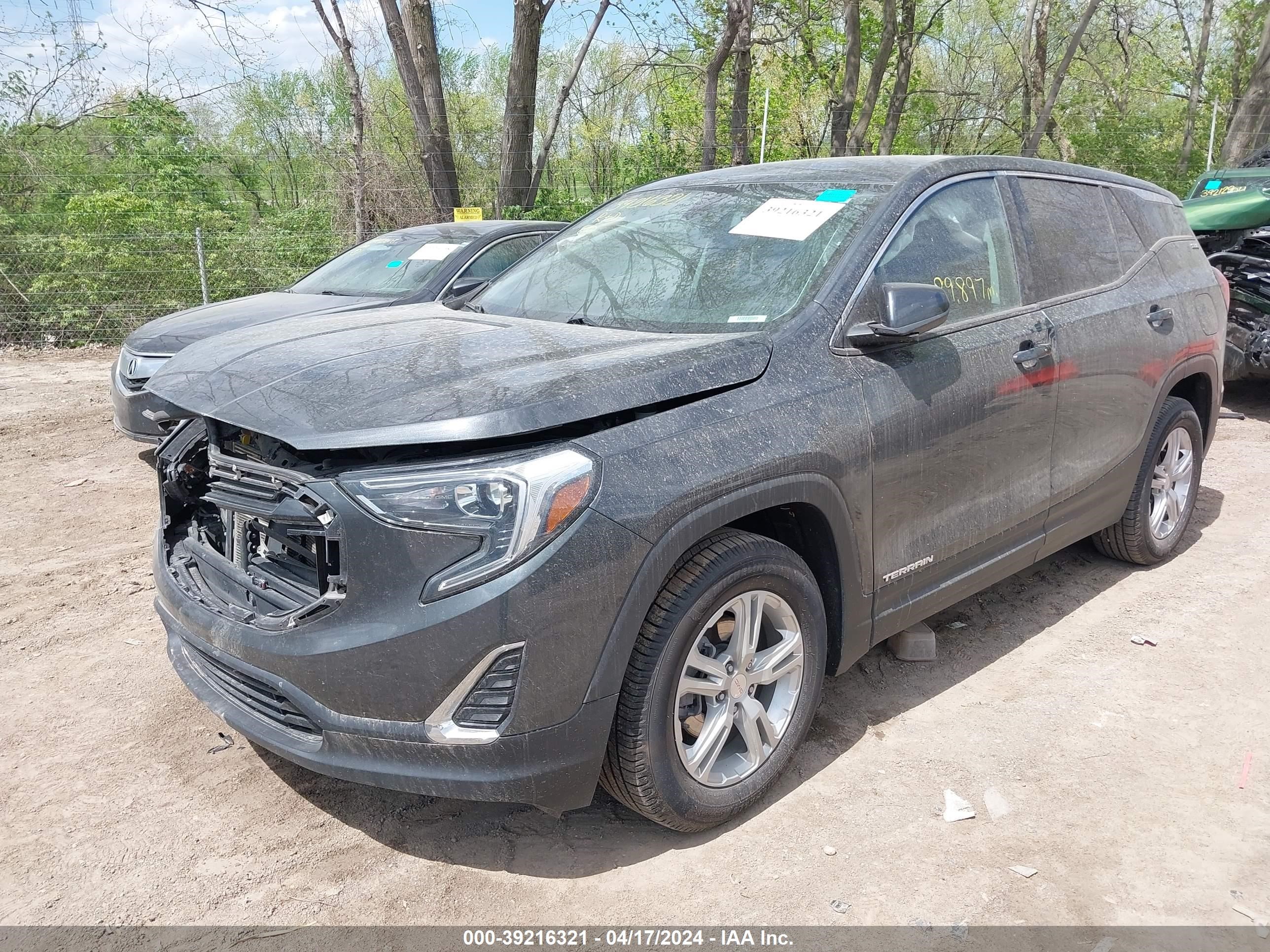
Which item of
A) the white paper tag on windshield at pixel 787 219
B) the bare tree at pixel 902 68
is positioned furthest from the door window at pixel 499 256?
the bare tree at pixel 902 68

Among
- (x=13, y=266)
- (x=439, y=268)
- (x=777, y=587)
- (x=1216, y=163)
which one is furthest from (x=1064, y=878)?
(x=1216, y=163)

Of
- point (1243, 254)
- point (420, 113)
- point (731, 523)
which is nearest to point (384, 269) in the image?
point (731, 523)

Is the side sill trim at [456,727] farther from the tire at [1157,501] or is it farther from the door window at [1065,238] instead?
the tire at [1157,501]

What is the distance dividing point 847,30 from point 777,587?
16.1 m

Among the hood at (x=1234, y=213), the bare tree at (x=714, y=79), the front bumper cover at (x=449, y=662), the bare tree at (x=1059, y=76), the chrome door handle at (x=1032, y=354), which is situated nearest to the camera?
the front bumper cover at (x=449, y=662)

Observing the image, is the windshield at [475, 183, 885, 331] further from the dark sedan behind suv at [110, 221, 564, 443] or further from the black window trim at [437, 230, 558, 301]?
the black window trim at [437, 230, 558, 301]

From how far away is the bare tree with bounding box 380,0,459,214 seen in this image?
1355cm

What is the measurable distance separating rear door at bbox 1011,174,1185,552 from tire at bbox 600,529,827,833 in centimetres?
154

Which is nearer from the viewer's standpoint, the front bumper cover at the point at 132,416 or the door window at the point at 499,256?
the front bumper cover at the point at 132,416

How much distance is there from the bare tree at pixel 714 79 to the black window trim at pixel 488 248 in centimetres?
547

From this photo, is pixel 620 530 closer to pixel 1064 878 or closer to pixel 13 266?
pixel 1064 878

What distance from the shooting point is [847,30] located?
16.5 metres

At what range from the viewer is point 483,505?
7.45 ft

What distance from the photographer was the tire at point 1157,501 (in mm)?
4516
